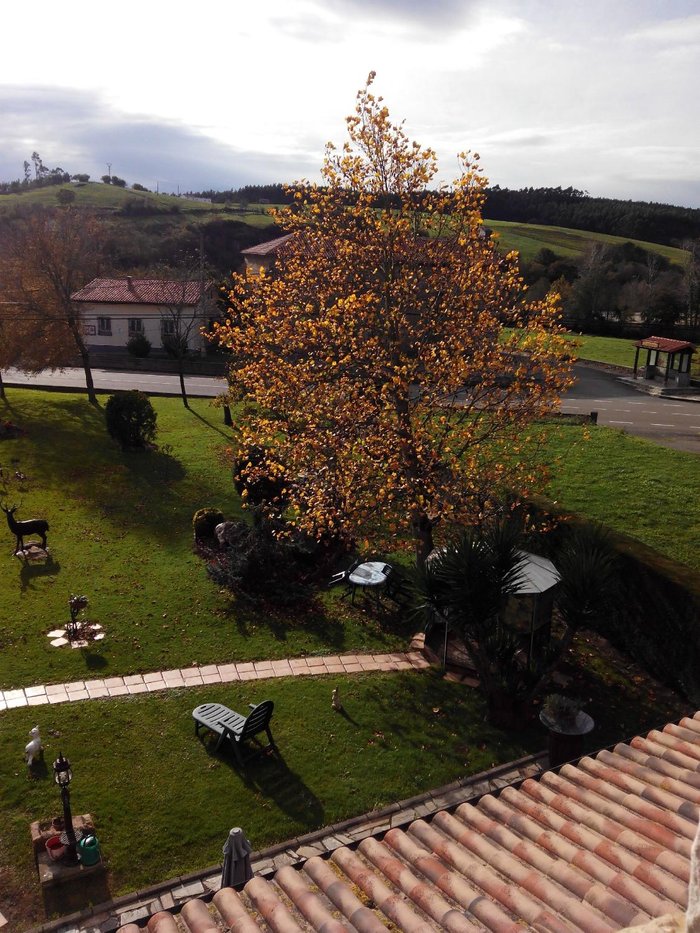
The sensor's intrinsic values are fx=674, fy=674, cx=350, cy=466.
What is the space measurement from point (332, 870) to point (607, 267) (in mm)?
63655

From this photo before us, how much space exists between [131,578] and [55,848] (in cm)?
816

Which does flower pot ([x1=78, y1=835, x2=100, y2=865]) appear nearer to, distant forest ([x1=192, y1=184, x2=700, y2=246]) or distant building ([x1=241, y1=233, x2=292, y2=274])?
distant building ([x1=241, y1=233, x2=292, y2=274])

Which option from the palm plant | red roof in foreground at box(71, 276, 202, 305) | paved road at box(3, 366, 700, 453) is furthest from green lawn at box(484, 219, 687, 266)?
the palm plant

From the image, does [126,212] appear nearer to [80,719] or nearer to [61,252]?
[61,252]

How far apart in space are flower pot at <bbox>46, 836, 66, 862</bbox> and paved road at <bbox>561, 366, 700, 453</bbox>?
74.8ft

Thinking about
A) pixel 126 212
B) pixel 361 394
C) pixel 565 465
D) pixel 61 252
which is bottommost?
pixel 565 465

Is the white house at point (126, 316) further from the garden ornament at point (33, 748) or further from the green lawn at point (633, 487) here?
the garden ornament at point (33, 748)

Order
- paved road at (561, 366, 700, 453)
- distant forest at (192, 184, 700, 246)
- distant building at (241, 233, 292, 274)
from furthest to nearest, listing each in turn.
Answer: distant forest at (192, 184, 700, 246)
distant building at (241, 233, 292, 274)
paved road at (561, 366, 700, 453)

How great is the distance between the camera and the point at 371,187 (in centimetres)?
1273

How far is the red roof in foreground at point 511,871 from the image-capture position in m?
5.06

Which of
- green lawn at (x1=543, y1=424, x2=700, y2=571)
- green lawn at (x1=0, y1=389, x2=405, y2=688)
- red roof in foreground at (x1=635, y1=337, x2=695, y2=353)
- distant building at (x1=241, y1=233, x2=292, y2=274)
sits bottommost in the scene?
green lawn at (x1=0, y1=389, x2=405, y2=688)

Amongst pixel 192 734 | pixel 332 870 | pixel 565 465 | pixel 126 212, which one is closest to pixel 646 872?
pixel 332 870

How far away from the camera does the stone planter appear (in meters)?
9.59

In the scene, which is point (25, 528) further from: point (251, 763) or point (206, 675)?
point (251, 763)
